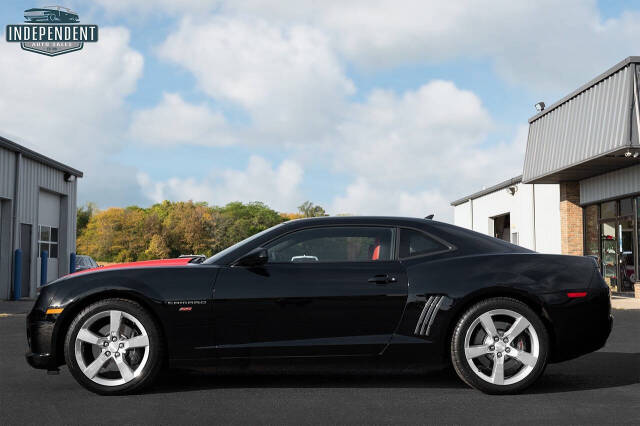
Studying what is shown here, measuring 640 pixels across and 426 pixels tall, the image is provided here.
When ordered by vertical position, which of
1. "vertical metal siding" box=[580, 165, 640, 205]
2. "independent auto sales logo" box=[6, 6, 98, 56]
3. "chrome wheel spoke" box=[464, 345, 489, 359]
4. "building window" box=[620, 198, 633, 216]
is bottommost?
"chrome wheel spoke" box=[464, 345, 489, 359]

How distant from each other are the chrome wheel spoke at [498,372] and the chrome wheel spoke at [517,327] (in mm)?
207

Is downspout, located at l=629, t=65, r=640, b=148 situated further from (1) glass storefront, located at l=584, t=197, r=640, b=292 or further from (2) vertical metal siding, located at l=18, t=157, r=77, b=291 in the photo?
(2) vertical metal siding, located at l=18, t=157, r=77, b=291

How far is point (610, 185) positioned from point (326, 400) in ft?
59.1

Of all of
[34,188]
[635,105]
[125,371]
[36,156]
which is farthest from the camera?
[34,188]

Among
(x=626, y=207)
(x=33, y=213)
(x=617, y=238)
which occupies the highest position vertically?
(x=33, y=213)

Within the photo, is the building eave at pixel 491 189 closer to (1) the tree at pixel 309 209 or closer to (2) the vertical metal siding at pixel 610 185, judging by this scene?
(2) the vertical metal siding at pixel 610 185

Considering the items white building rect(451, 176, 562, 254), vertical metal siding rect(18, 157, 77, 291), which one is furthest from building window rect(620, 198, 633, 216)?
vertical metal siding rect(18, 157, 77, 291)

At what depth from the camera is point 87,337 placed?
558cm

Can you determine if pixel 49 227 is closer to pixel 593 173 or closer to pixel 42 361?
pixel 593 173

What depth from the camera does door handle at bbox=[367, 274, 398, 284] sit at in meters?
5.65

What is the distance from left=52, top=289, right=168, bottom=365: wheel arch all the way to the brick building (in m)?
13.8

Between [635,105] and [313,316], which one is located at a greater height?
[635,105]

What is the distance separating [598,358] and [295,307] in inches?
155

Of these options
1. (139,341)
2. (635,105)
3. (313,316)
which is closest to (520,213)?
(635,105)
